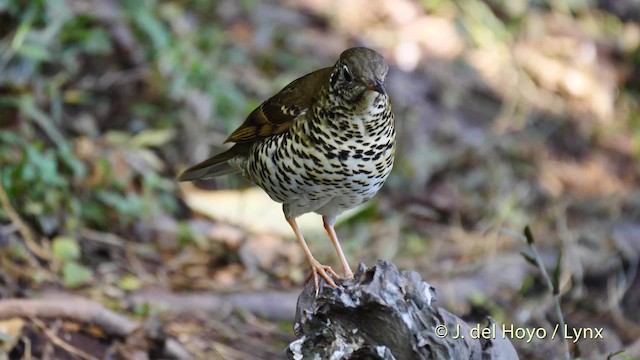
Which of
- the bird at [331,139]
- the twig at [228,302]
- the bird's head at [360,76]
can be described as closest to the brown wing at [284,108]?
A: the bird at [331,139]

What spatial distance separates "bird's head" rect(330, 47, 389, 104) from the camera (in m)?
3.58

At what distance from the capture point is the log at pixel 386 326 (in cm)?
310

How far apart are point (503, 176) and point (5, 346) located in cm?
488

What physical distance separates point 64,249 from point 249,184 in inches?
68.9

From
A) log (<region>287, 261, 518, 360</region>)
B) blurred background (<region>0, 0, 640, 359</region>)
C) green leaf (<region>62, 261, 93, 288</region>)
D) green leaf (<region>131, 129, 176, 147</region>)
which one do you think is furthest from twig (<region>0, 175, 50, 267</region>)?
log (<region>287, 261, 518, 360</region>)

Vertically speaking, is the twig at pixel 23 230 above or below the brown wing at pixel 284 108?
below

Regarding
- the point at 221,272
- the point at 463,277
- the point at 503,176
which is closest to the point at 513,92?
the point at 503,176

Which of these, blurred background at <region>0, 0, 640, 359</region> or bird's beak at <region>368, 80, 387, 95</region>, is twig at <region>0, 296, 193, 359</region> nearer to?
blurred background at <region>0, 0, 640, 359</region>

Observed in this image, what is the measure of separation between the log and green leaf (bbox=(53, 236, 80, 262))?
2.29 metres

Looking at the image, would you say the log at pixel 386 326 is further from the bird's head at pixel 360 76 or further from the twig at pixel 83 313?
the twig at pixel 83 313

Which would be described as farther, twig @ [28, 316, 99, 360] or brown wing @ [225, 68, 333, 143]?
twig @ [28, 316, 99, 360]

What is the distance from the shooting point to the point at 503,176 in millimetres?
7867

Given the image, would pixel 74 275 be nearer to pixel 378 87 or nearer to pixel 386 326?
pixel 378 87

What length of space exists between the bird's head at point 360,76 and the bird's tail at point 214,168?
1.04 metres
